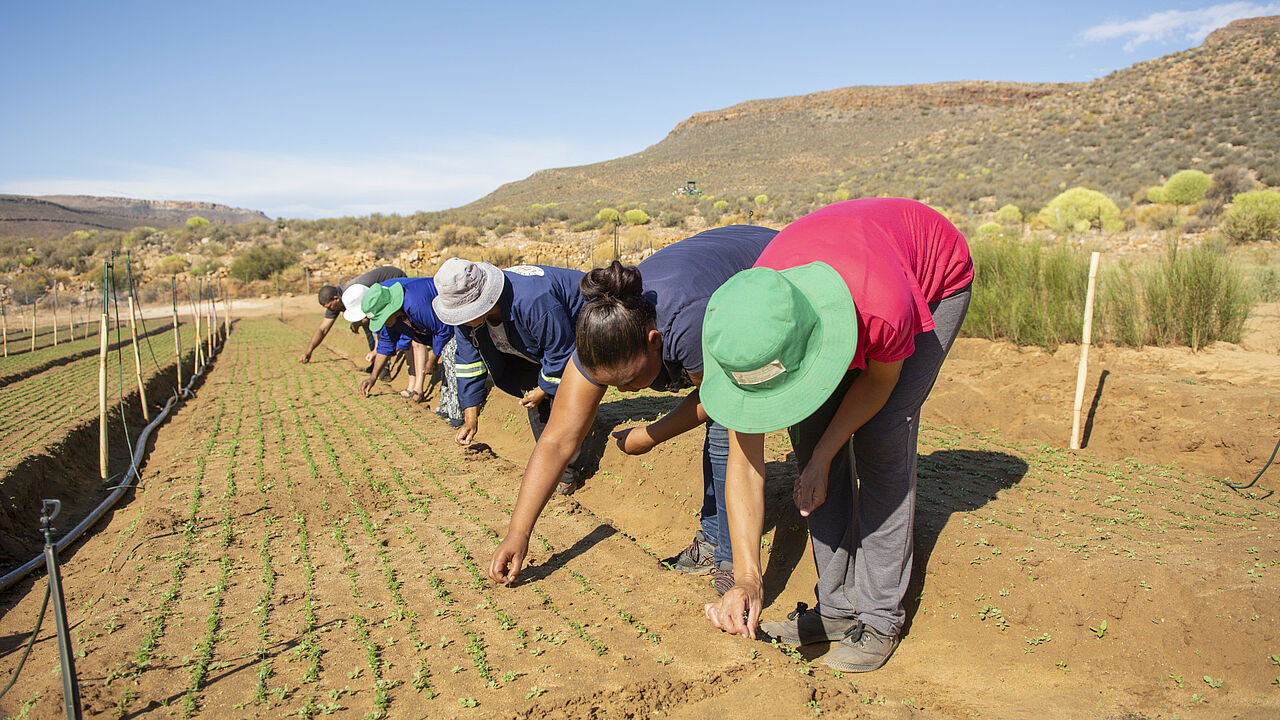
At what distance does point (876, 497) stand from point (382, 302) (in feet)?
14.0

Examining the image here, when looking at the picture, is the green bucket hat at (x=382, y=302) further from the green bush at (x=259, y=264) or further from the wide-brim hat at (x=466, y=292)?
the green bush at (x=259, y=264)

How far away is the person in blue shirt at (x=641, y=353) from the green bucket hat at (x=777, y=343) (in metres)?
0.36

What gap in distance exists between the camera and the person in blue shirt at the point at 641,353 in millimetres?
2260

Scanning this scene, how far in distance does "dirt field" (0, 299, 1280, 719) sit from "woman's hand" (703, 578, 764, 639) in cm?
23

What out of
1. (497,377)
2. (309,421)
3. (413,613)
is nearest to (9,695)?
(413,613)

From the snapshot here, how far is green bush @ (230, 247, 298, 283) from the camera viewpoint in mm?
29734

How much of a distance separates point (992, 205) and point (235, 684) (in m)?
21.1

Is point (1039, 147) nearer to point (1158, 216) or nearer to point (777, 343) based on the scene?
point (1158, 216)

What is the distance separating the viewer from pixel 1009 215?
17.4 metres

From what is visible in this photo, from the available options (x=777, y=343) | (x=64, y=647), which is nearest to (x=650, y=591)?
(x=777, y=343)

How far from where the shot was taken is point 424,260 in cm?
2352

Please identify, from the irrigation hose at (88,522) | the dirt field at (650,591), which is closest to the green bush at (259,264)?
the irrigation hose at (88,522)

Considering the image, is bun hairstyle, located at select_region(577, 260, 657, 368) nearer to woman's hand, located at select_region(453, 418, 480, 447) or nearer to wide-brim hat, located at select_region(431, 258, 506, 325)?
wide-brim hat, located at select_region(431, 258, 506, 325)

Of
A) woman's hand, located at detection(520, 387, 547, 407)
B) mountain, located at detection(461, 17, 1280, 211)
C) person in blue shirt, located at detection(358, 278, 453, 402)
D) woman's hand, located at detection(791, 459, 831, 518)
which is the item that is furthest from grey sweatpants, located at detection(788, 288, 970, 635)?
mountain, located at detection(461, 17, 1280, 211)
